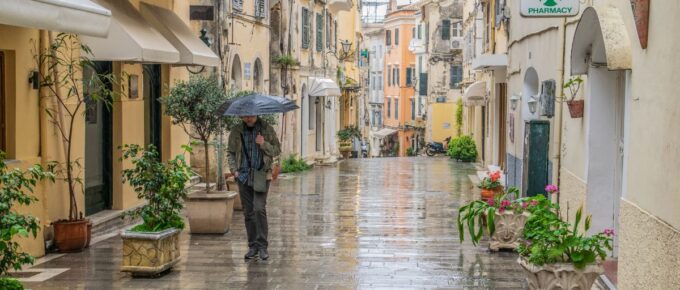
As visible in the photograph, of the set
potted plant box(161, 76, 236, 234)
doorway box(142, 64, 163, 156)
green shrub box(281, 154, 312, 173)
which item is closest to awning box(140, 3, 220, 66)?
doorway box(142, 64, 163, 156)

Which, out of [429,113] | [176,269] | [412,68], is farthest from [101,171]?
[412,68]

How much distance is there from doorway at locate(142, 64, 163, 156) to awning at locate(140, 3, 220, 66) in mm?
792

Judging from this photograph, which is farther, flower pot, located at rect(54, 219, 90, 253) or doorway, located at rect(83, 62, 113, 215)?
doorway, located at rect(83, 62, 113, 215)

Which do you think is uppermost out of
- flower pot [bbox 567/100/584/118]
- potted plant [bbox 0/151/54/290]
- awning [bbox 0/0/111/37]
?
awning [bbox 0/0/111/37]

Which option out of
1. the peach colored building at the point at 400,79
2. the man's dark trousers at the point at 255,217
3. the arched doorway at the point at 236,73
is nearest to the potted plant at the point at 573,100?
the man's dark trousers at the point at 255,217

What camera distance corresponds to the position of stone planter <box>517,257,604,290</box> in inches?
326

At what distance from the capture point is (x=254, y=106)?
12125 millimetres

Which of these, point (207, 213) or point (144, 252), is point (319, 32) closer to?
point (207, 213)

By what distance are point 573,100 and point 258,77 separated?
658 inches

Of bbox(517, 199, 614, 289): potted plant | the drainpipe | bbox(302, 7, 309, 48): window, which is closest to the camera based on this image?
bbox(517, 199, 614, 289): potted plant

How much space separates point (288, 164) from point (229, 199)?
15.2 m

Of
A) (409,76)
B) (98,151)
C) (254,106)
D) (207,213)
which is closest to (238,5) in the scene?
(98,151)

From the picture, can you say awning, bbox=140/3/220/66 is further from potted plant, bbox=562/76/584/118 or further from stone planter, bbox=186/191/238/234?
potted plant, bbox=562/76/584/118

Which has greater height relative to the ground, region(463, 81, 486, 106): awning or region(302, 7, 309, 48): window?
region(302, 7, 309, 48): window
